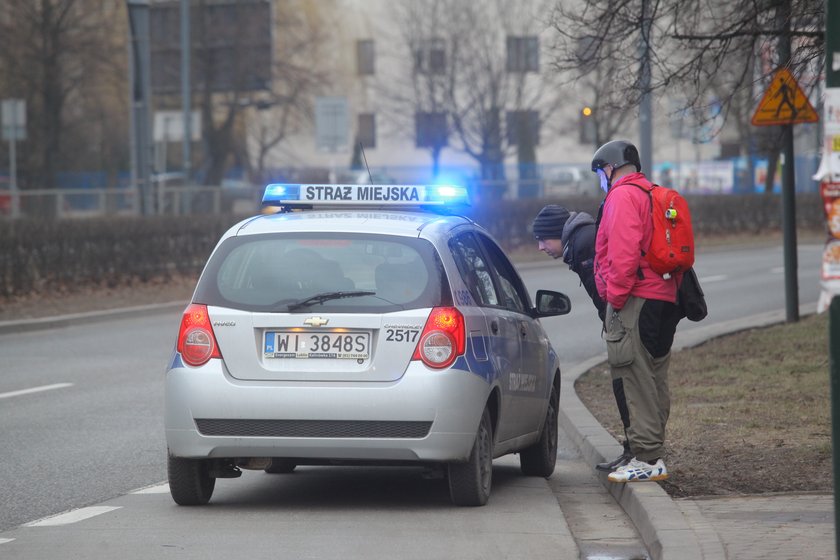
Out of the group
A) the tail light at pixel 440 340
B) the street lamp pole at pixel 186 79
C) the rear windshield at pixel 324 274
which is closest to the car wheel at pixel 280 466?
the rear windshield at pixel 324 274

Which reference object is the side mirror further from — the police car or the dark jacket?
the police car

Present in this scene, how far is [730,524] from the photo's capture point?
6738mm

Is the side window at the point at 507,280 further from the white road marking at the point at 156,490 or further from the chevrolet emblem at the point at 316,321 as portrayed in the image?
the white road marking at the point at 156,490

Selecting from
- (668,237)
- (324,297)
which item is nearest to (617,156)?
(668,237)

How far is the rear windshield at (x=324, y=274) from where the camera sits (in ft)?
24.5

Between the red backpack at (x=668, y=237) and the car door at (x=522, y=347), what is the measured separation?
37.9 inches

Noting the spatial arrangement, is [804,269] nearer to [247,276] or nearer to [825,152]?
[247,276]

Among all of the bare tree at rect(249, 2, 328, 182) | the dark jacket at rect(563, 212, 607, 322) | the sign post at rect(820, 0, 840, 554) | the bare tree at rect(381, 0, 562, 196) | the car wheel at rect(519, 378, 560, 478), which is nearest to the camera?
the sign post at rect(820, 0, 840, 554)

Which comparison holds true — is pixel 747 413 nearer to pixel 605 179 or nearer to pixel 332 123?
pixel 605 179

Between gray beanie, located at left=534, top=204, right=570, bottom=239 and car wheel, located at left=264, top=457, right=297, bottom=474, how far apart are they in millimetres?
1906

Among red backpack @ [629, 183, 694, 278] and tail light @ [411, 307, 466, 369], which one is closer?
tail light @ [411, 307, 466, 369]

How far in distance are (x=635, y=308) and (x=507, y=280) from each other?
1.23m

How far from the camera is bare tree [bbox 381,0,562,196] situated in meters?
48.7

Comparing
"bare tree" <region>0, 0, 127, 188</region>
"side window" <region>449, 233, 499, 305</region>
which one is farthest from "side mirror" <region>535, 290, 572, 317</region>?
"bare tree" <region>0, 0, 127, 188</region>
